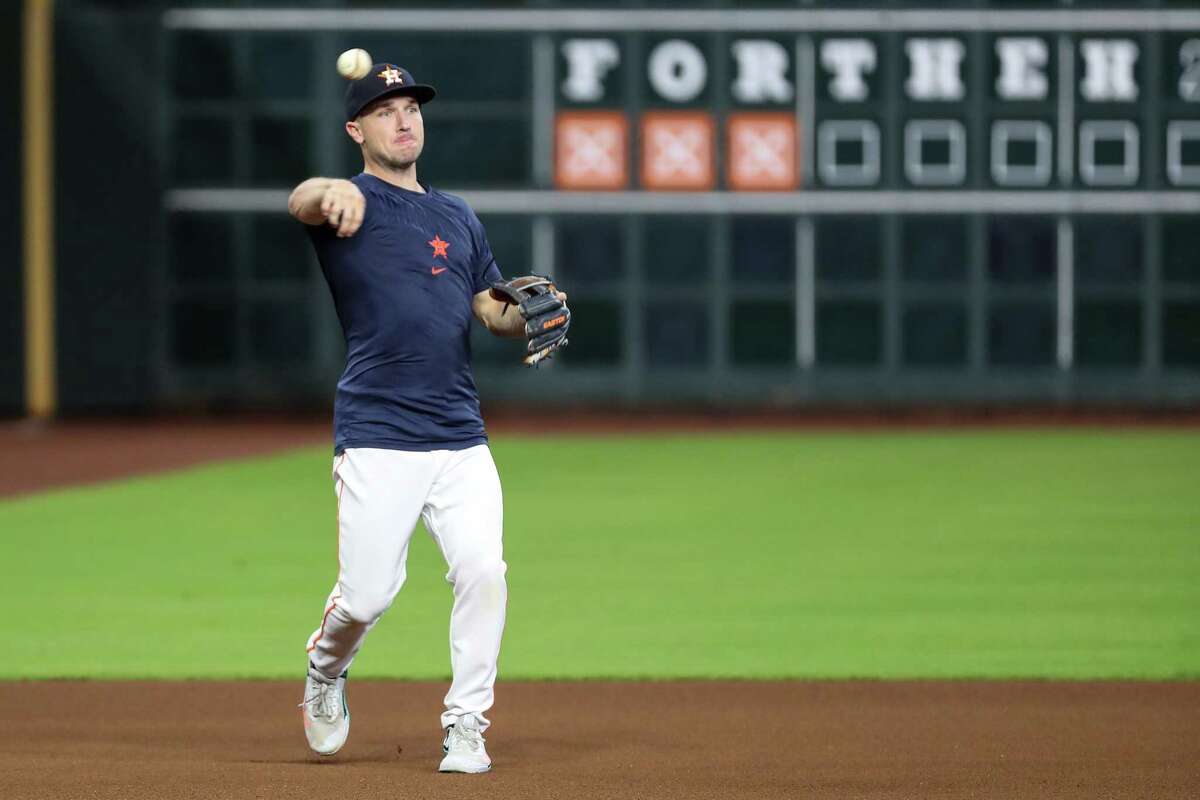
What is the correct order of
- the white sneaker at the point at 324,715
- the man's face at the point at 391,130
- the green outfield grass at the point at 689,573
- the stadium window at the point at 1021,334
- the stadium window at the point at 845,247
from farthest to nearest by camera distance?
the stadium window at the point at 1021,334 → the stadium window at the point at 845,247 → the green outfield grass at the point at 689,573 → the white sneaker at the point at 324,715 → the man's face at the point at 391,130

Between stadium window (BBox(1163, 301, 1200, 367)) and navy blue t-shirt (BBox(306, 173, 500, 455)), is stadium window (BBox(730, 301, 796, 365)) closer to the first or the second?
stadium window (BBox(1163, 301, 1200, 367))

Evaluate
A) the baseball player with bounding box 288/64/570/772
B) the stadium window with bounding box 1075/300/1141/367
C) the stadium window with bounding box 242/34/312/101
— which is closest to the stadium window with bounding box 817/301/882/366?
the stadium window with bounding box 1075/300/1141/367

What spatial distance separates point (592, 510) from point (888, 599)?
496 centimetres

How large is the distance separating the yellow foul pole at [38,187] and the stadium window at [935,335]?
11183mm

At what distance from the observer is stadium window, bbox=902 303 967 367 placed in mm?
25359

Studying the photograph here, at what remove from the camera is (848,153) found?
2522 cm

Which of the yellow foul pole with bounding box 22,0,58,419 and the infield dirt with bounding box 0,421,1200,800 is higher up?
the yellow foul pole with bounding box 22,0,58,419

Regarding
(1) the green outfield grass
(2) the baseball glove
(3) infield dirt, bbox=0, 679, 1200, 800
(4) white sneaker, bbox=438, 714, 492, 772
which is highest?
(2) the baseball glove

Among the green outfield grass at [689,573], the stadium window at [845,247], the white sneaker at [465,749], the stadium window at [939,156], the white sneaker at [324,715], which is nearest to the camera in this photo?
the white sneaker at [465,749]

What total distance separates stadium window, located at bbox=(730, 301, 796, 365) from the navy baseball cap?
64.2 ft

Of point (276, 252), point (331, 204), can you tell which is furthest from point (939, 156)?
point (331, 204)

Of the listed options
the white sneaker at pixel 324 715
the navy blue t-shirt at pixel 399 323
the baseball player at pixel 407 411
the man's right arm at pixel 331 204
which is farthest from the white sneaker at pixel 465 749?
the man's right arm at pixel 331 204

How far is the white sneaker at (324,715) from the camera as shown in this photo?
20.4 feet

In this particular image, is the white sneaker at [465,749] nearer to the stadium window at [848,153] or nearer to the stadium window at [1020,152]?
the stadium window at [848,153]
